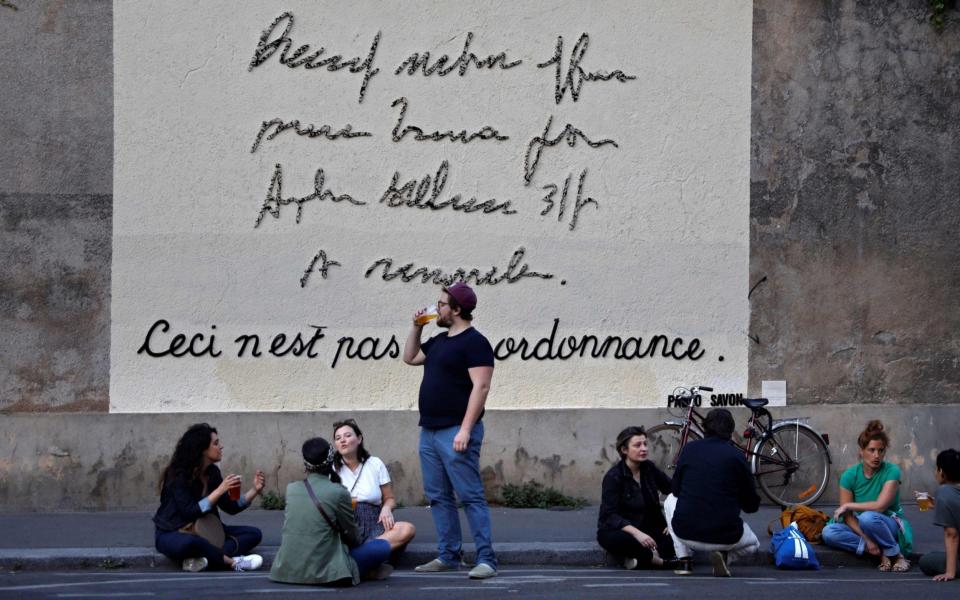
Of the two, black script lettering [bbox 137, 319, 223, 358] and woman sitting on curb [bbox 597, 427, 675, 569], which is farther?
black script lettering [bbox 137, 319, 223, 358]

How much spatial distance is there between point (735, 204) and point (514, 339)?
267 cm

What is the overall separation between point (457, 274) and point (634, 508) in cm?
400

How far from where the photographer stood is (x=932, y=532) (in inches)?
456

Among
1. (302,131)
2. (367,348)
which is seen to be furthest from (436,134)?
(367,348)

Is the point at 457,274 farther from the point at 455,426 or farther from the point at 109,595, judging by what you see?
the point at 109,595

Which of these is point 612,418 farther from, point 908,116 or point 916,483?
point 908,116

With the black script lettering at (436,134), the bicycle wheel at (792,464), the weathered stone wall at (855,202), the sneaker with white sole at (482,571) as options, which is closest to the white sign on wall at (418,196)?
the black script lettering at (436,134)

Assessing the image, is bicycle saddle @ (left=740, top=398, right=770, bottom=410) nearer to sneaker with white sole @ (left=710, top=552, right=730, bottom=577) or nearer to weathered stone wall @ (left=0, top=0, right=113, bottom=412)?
sneaker with white sole @ (left=710, top=552, right=730, bottom=577)

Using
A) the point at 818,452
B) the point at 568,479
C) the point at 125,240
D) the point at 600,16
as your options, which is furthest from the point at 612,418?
the point at 125,240

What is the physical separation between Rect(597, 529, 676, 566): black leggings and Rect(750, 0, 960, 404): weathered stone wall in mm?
3992

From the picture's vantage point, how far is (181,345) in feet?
42.4

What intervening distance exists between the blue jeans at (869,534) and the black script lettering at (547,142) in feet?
15.8

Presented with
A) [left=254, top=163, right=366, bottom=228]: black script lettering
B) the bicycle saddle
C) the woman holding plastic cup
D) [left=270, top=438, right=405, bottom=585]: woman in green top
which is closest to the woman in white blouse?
[left=270, top=438, right=405, bottom=585]: woman in green top

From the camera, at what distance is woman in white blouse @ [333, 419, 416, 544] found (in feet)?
31.9
